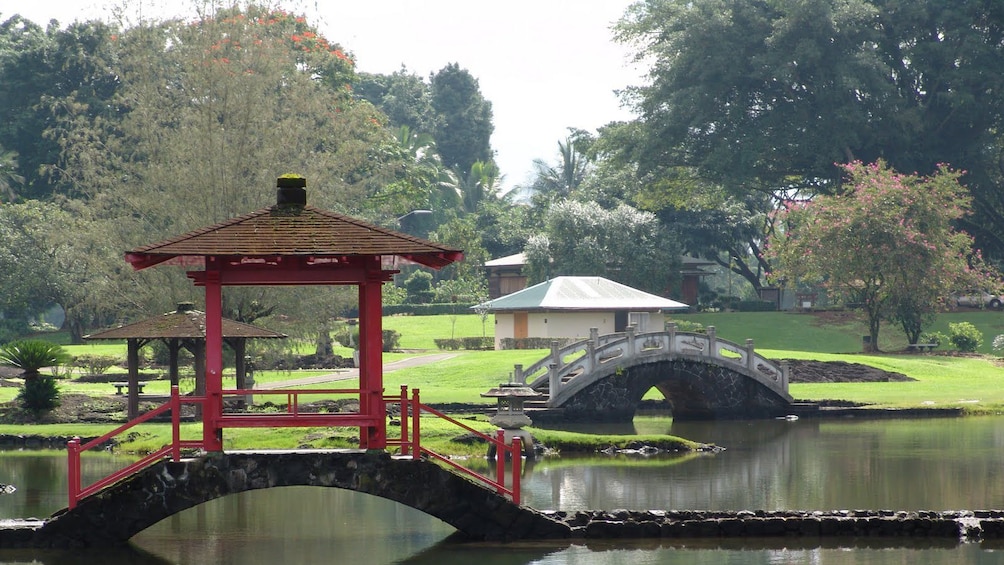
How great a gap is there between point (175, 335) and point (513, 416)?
877cm

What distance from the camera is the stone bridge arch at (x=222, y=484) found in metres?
20.9

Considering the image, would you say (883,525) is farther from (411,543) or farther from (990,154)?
(990,154)

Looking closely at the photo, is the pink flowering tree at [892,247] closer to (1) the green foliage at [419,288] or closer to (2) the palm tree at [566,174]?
(1) the green foliage at [419,288]

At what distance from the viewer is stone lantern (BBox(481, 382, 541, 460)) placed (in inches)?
1257

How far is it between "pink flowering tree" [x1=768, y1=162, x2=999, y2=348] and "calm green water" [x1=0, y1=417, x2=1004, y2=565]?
24567 millimetres

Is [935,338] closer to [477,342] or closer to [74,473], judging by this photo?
[477,342]

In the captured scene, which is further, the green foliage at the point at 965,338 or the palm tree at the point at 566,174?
the palm tree at the point at 566,174

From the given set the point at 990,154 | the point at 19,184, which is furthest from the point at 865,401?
the point at 19,184

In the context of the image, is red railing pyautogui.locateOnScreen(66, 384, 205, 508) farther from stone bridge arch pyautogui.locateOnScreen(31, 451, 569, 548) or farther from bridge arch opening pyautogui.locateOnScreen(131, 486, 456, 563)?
bridge arch opening pyautogui.locateOnScreen(131, 486, 456, 563)

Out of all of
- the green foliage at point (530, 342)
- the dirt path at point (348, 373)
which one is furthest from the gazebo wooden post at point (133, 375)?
the green foliage at point (530, 342)

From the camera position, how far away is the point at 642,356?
42.4 m

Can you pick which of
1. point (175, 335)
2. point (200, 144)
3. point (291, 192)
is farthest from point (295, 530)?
point (200, 144)

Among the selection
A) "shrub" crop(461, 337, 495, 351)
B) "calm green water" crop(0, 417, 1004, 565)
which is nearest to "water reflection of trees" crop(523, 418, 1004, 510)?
"calm green water" crop(0, 417, 1004, 565)

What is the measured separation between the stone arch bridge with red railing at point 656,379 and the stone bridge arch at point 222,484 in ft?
60.2
